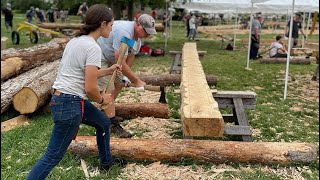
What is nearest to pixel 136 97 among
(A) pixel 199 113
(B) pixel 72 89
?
(A) pixel 199 113

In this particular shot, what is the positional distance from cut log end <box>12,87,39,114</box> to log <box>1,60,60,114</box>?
179 millimetres

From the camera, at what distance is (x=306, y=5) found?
11086mm

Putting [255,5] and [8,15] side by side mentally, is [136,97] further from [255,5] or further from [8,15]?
[8,15]

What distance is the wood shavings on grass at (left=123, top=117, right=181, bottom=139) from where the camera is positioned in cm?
546

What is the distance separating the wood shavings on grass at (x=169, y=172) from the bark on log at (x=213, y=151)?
88 mm

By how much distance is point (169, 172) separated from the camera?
13.7ft

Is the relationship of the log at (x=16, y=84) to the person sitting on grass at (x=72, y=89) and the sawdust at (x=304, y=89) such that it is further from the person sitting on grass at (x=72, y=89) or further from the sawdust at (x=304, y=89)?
the sawdust at (x=304, y=89)

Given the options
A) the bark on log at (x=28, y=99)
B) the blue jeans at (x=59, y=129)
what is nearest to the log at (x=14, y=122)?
the bark on log at (x=28, y=99)

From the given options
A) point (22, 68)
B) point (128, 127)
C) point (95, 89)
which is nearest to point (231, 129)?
point (128, 127)

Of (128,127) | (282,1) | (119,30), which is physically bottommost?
(128,127)

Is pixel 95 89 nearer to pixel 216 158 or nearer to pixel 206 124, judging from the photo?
pixel 206 124

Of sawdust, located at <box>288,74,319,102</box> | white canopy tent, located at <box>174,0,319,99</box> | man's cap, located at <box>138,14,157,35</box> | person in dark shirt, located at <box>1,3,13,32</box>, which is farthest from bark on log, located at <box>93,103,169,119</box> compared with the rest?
person in dark shirt, located at <box>1,3,13,32</box>

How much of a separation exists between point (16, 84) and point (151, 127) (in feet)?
8.76

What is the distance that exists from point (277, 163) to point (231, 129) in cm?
76
